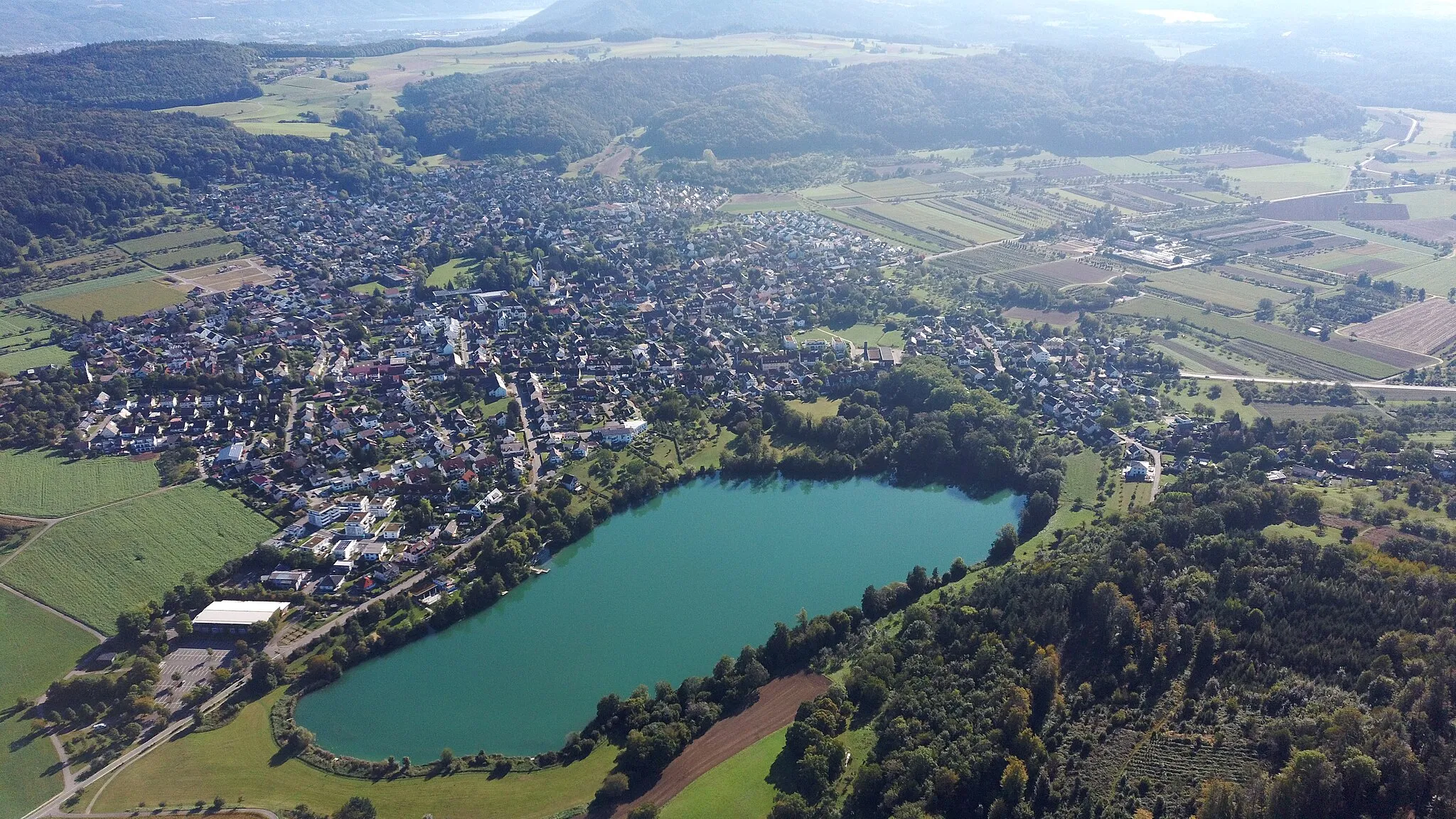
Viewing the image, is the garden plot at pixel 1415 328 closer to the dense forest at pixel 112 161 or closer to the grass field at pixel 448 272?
the grass field at pixel 448 272

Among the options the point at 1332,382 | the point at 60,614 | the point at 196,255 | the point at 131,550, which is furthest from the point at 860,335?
the point at 196,255

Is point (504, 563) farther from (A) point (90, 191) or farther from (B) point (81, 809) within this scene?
(A) point (90, 191)

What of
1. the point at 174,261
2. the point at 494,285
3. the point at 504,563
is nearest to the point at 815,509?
the point at 504,563

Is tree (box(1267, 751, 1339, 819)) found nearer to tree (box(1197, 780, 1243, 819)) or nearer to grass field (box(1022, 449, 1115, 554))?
tree (box(1197, 780, 1243, 819))

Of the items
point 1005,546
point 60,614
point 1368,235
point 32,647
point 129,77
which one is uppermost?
point 129,77

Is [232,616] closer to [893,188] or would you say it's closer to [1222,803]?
[1222,803]

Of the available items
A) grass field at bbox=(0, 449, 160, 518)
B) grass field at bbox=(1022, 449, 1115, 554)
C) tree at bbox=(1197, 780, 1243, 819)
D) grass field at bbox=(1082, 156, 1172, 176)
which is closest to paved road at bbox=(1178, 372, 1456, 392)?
grass field at bbox=(1022, 449, 1115, 554)
